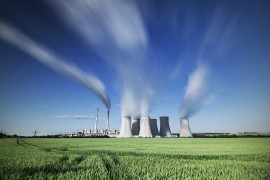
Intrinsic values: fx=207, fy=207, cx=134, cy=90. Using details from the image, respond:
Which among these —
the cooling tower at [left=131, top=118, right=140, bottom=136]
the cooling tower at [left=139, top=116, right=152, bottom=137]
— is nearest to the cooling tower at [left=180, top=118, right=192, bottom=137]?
A: the cooling tower at [left=139, top=116, right=152, bottom=137]

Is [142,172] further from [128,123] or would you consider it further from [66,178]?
[128,123]

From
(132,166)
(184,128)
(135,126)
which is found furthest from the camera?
(135,126)

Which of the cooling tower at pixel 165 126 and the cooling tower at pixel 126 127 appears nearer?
the cooling tower at pixel 126 127

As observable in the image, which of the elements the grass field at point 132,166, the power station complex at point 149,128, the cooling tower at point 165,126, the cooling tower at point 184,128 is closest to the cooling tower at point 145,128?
the power station complex at point 149,128

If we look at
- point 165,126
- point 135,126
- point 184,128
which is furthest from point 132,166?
point 135,126

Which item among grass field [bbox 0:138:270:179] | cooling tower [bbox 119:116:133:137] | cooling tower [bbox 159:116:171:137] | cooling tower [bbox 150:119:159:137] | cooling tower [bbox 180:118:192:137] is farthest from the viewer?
cooling tower [bbox 150:119:159:137]

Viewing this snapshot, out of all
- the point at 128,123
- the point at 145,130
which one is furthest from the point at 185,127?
the point at 128,123

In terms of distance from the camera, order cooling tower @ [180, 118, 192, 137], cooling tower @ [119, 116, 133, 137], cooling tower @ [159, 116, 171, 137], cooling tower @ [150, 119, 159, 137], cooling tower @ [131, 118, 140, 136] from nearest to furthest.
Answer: cooling tower @ [119, 116, 133, 137] → cooling tower @ [180, 118, 192, 137] → cooling tower @ [159, 116, 171, 137] → cooling tower @ [150, 119, 159, 137] → cooling tower @ [131, 118, 140, 136]

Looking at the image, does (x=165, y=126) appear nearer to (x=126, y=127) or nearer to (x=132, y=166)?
(x=126, y=127)

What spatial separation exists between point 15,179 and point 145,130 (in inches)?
3196

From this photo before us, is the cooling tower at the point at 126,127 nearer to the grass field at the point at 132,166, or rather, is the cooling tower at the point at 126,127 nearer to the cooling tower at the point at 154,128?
the cooling tower at the point at 154,128

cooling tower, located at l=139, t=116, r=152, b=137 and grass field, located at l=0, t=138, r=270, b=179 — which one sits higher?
cooling tower, located at l=139, t=116, r=152, b=137

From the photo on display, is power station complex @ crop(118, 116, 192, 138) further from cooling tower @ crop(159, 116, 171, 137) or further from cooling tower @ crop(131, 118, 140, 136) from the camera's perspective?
cooling tower @ crop(131, 118, 140, 136)

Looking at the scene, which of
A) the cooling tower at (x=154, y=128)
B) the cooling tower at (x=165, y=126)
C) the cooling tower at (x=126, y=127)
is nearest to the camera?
the cooling tower at (x=126, y=127)
